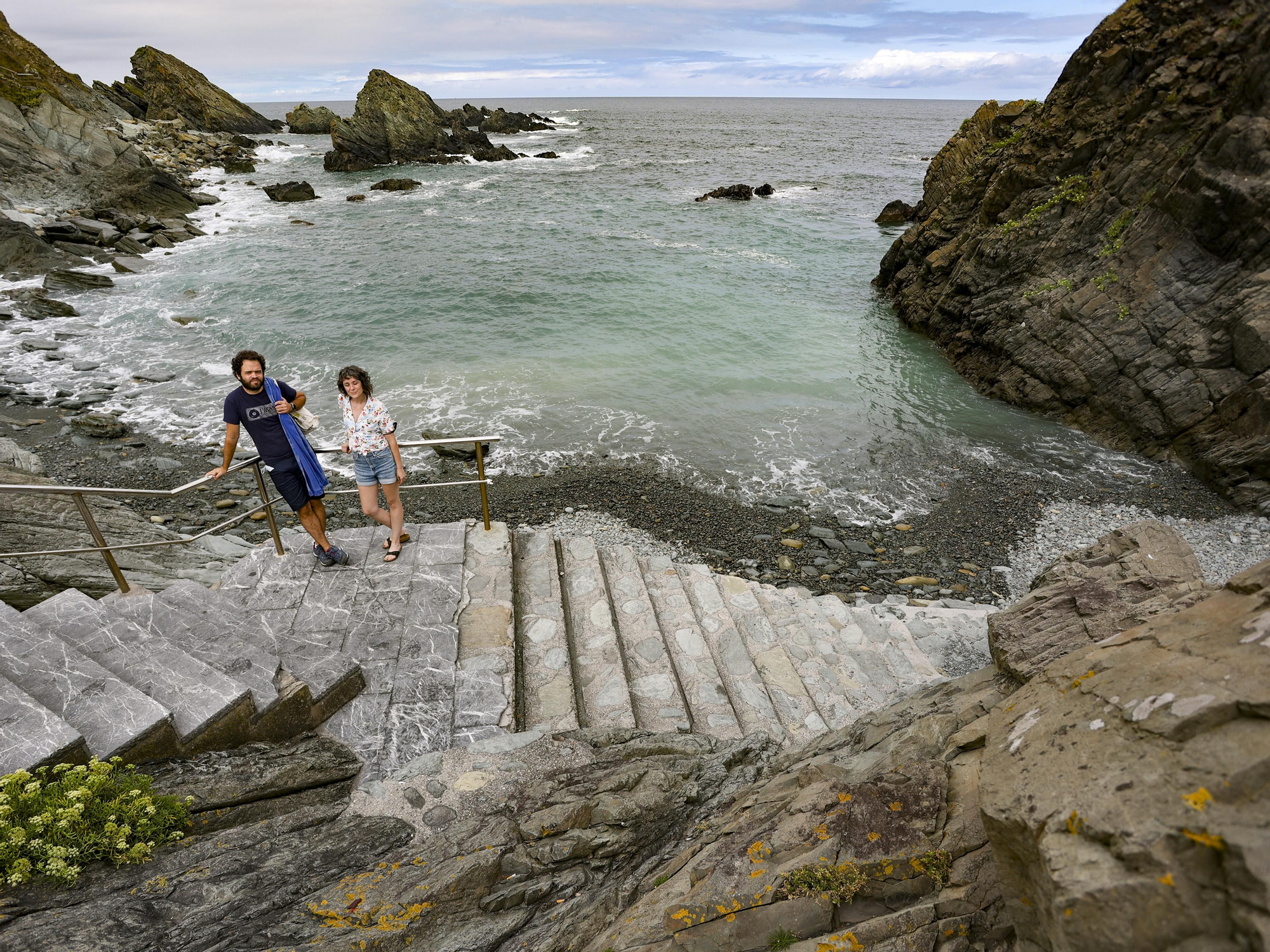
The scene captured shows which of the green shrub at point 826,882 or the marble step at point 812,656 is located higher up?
the green shrub at point 826,882

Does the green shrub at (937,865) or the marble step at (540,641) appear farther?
the marble step at (540,641)

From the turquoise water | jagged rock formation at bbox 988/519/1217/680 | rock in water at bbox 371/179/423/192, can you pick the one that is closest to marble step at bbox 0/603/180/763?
jagged rock formation at bbox 988/519/1217/680

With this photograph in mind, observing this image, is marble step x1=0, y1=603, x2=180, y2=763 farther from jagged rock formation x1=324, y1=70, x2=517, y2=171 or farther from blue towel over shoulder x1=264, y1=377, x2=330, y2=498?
jagged rock formation x1=324, y1=70, x2=517, y2=171

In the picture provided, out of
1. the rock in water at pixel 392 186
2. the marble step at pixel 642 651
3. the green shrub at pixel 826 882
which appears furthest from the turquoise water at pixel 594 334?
the green shrub at pixel 826 882

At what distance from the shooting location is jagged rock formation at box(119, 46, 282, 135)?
231 ft

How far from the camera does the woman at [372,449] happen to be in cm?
676

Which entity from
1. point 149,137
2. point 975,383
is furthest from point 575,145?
point 975,383

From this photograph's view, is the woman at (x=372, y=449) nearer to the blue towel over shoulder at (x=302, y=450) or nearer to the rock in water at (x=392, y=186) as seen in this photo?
the blue towel over shoulder at (x=302, y=450)

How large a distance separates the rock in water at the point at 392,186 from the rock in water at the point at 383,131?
12616 mm

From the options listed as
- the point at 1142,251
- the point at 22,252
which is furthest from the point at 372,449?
Answer: the point at 22,252

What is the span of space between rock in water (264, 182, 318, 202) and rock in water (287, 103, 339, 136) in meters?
57.2

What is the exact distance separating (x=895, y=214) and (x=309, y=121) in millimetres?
87535

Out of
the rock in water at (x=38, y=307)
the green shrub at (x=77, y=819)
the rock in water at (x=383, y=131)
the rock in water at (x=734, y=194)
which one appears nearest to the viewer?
the green shrub at (x=77, y=819)

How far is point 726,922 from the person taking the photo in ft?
9.87
